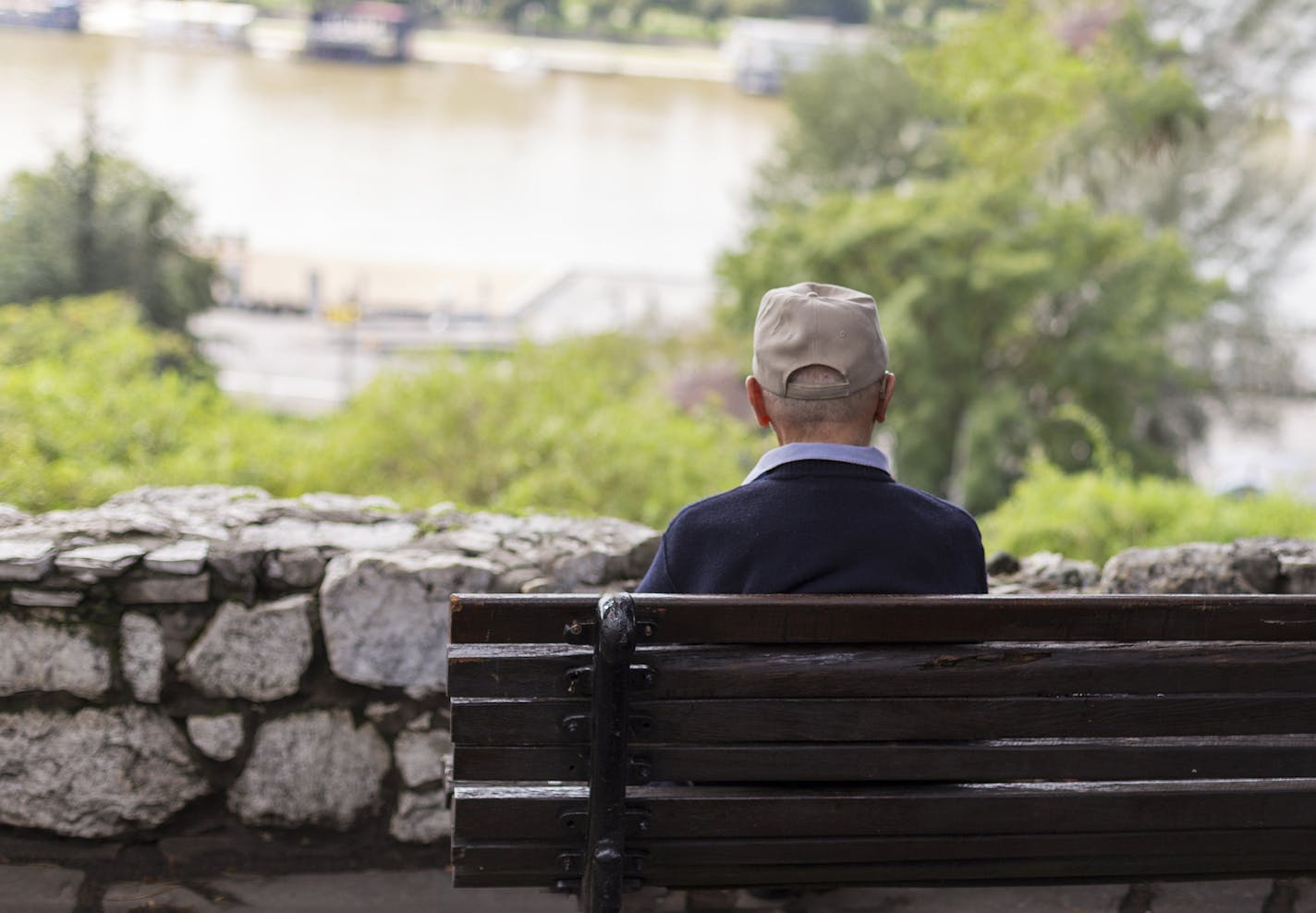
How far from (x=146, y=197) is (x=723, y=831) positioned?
3244cm

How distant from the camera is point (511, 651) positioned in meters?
1.94

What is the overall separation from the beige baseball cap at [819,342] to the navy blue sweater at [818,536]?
0.13m

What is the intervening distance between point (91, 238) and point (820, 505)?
31825 millimetres

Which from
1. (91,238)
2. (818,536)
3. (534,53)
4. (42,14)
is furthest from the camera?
(534,53)

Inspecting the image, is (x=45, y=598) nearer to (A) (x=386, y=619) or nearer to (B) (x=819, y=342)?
(A) (x=386, y=619)

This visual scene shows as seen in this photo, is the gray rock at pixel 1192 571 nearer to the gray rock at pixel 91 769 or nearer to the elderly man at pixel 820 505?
the elderly man at pixel 820 505

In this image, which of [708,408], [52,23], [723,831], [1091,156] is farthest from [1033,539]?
[52,23]

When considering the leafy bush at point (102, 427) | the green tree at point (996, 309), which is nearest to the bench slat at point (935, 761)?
the leafy bush at point (102, 427)

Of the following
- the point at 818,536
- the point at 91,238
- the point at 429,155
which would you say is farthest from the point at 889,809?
the point at 429,155

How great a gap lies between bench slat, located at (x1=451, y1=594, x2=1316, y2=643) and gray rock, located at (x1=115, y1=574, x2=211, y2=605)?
3.58 feet

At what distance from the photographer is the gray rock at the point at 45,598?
2.70 m

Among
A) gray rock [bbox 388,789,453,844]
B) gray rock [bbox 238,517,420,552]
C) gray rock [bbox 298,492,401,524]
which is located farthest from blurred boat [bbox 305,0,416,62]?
gray rock [bbox 388,789,453,844]

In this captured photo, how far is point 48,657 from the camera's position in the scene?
2729 millimetres

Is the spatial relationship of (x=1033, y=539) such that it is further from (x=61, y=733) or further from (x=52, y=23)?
(x=52, y=23)
